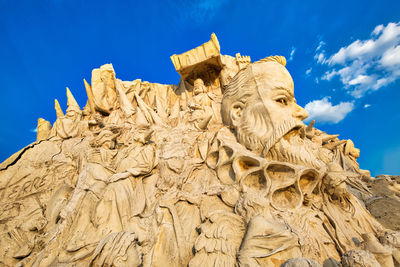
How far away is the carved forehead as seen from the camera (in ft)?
13.6

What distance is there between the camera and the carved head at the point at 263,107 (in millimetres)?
3822

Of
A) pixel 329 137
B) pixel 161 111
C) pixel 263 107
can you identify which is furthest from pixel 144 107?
pixel 329 137

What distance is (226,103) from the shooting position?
Result: 4891 mm

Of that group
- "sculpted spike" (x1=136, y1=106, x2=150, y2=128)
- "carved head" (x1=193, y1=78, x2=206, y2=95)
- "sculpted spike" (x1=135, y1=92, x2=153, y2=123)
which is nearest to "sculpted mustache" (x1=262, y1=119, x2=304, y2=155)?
"carved head" (x1=193, y1=78, x2=206, y2=95)

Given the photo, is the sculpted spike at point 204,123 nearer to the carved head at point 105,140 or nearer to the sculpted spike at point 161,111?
the sculpted spike at point 161,111

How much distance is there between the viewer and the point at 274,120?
12.6 feet

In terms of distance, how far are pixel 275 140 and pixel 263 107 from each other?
0.74 meters

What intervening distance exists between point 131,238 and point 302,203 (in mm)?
2619

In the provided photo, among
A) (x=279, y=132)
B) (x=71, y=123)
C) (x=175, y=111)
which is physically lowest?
(x=279, y=132)

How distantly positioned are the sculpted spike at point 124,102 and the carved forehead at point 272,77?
3.91 metres

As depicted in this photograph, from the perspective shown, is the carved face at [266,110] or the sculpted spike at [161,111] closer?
the carved face at [266,110]

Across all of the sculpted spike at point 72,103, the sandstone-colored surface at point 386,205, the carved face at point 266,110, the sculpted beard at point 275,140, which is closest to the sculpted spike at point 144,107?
the sculpted spike at point 72,103

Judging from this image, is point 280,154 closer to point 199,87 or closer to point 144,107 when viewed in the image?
point 199,87

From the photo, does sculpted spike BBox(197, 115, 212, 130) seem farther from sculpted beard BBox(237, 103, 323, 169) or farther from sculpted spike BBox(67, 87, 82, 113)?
sculpted spike BBox(67, 87, 82, 113)
